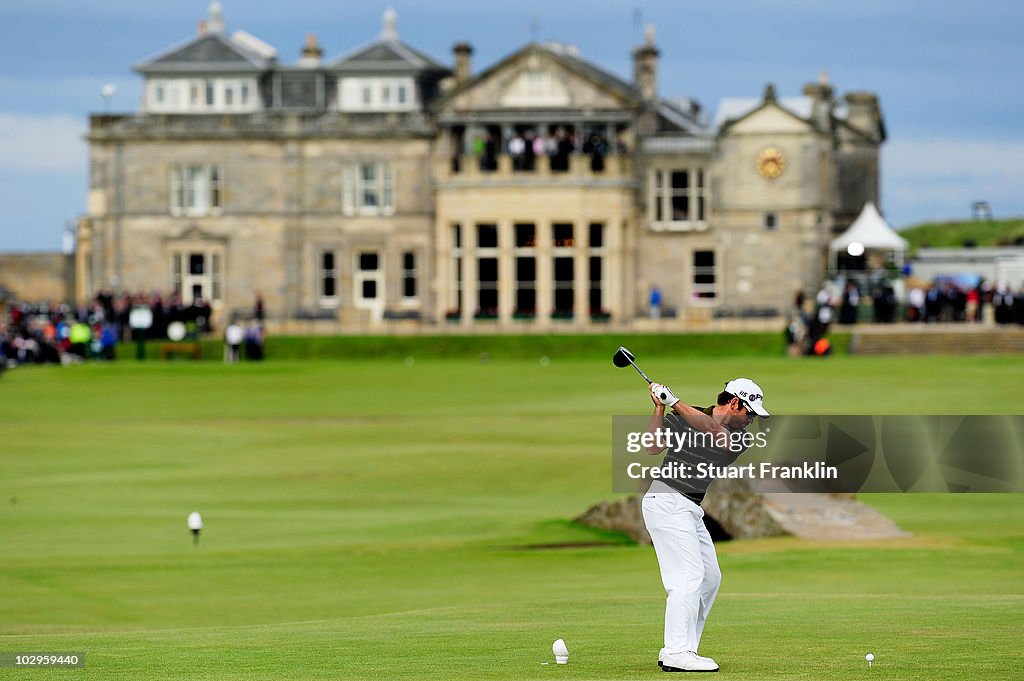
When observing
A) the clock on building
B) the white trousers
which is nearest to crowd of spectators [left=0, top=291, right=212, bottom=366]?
the clock on building

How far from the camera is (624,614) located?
63.9ft

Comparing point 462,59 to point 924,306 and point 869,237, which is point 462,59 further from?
point 924,306

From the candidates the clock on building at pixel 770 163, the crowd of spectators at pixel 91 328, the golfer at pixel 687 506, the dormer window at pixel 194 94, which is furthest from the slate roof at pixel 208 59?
the golfer at pixel 687 506

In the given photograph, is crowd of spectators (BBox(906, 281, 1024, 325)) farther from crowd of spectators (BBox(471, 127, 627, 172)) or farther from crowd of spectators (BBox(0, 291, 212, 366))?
crowd of spectators (BBox(0, 291, 212, 366))

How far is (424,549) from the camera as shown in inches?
1083

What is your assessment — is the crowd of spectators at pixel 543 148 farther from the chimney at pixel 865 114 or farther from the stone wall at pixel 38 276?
the stone wall at pixel 38 276

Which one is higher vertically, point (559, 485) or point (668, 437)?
point (668, 437)

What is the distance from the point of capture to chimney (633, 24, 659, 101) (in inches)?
3209

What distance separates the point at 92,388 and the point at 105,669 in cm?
4346

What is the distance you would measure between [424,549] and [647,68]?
2211 inches

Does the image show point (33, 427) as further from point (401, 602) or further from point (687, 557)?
point (687, 557)

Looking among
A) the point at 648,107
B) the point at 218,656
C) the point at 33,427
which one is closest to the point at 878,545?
the point at 218,656

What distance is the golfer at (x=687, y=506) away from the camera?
14227mm

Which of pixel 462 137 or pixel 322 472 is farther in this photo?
pixel 462 137
